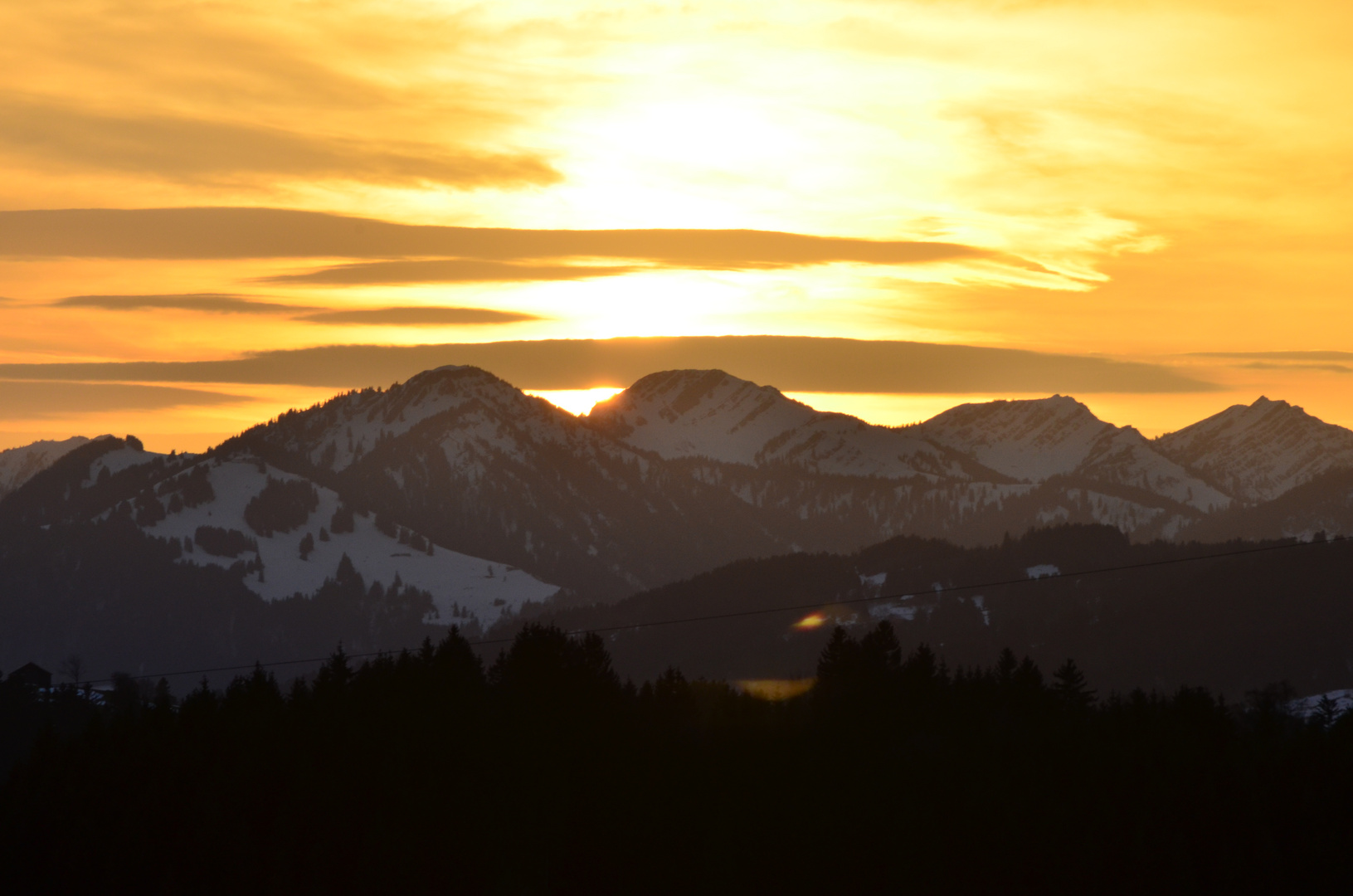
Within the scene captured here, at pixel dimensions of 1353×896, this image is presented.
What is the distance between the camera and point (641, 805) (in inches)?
4513

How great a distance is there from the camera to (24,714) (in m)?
186

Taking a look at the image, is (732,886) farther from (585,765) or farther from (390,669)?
(390,669)

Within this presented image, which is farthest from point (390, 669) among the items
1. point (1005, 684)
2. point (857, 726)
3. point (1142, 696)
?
point (1142, 696)

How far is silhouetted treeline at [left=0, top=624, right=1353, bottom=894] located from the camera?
354 ft

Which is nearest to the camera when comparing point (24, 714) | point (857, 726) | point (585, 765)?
point (585, 765)

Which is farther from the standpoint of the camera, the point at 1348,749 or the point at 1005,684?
the point at 1005,684

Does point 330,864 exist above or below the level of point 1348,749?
below

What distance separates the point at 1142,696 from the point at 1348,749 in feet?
71.2

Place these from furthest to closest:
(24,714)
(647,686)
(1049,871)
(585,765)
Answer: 1. (24,714)
2. (647,686)
3. (585,765)
4. (1049,871)

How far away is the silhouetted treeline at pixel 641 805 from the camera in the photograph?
10788 cm

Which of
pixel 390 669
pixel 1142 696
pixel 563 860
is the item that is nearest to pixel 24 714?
pixel 390 669

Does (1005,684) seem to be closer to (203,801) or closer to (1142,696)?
(1142,696)

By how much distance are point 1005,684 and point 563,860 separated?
1844 inches

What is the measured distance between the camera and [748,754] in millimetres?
124500
